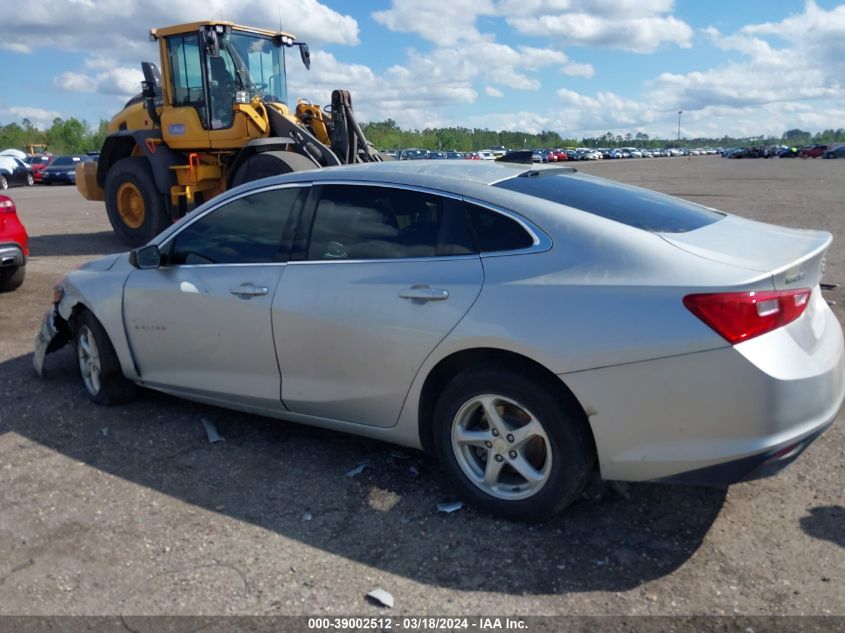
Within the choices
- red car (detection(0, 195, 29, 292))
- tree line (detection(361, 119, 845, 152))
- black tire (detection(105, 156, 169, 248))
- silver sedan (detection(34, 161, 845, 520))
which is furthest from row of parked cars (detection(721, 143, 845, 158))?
silver sedan (detection(34, 161, 845, 520))

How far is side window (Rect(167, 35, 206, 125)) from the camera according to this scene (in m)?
12.1

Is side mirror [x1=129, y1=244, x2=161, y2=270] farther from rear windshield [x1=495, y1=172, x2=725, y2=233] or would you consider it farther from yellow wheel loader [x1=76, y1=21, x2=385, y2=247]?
yellow wheel loader [x1=76, y1=21, x2=385, y2=247]

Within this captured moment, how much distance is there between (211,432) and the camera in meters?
4.75

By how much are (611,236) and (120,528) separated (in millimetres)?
2670

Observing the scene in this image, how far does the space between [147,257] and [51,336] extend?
141cm

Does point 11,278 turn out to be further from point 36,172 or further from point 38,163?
point 38,163

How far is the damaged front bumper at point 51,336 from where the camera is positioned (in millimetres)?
5578

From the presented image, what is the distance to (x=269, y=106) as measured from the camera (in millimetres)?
12406

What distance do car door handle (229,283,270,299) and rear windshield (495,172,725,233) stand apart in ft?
4.60

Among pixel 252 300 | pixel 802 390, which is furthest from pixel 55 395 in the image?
pixel 802 390

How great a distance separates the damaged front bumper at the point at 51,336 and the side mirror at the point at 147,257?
112 centimetres

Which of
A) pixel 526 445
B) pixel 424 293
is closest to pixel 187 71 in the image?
pixel 424 293

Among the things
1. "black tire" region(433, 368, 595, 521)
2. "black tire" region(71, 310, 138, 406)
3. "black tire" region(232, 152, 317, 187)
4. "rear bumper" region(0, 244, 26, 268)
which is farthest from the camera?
"black tire" region(232, 152, 317, 187)

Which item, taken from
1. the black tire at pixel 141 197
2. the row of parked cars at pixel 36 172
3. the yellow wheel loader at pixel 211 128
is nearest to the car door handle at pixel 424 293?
the yellow wheel loader at pixel 211 128
